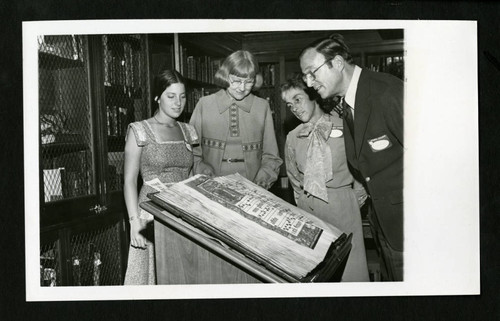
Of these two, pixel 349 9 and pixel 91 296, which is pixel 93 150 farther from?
pixel 349 9

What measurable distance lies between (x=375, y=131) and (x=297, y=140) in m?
0.30

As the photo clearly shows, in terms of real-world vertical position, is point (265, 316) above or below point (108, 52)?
below

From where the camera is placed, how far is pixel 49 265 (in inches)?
74.5

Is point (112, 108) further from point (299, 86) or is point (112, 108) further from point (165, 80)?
point (299, 86)

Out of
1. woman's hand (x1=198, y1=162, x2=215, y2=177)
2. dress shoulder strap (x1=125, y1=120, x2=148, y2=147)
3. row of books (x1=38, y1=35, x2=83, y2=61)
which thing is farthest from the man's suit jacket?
row of books (x1=38, y1=35, x2=83, y2=61)

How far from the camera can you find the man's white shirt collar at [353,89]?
6.18 feet

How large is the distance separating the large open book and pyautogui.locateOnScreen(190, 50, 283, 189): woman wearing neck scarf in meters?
0.20

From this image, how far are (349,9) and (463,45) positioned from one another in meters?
0.46

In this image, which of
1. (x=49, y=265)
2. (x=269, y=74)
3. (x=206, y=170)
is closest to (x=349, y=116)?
(x=269, y=74)

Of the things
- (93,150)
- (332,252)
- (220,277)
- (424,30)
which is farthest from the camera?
(93,150)

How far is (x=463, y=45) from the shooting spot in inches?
73.9

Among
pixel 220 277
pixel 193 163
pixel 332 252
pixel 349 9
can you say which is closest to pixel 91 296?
pixel 220 277

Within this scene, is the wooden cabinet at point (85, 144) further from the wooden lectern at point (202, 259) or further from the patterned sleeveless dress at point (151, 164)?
the wooden lectern at point (202, 259)

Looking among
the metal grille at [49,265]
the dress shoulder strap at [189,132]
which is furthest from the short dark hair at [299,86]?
the metal grille at [49,265]
